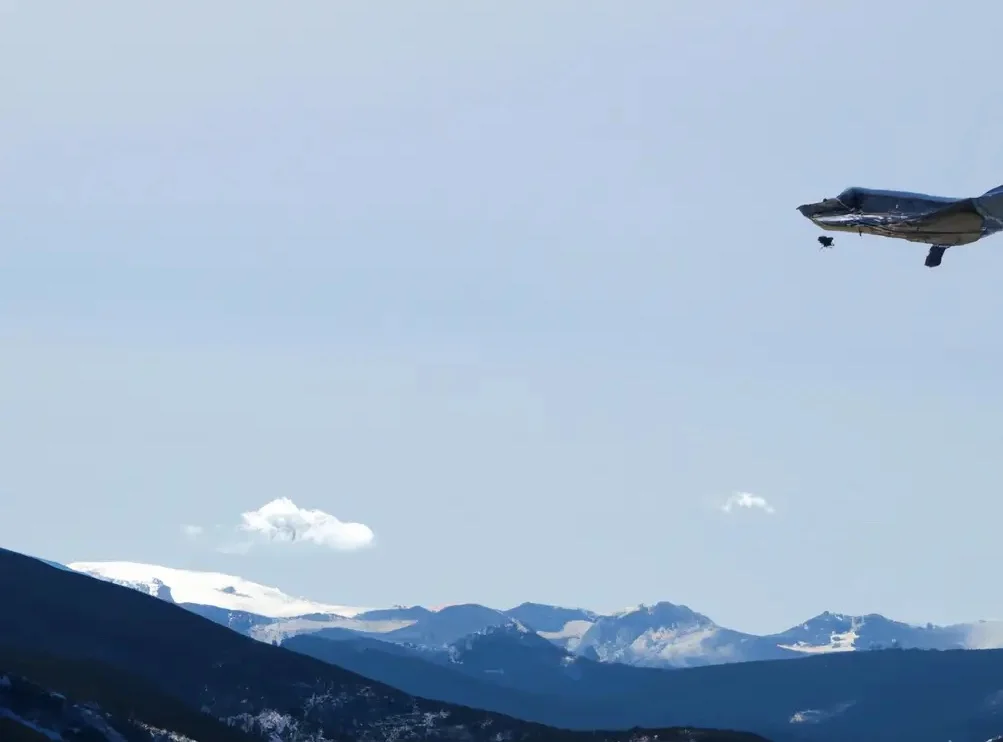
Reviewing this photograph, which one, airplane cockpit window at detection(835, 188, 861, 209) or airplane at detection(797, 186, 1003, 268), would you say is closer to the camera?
airplane at detection(797, 186, 1003, 268)

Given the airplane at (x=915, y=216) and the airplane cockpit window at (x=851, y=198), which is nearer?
the airplane at (x=915, y=216)

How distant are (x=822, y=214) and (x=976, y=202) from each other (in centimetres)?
918

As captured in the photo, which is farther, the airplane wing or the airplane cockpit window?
the airplane cockpit window

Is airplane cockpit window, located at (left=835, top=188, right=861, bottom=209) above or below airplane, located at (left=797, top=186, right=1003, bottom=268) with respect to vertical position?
above

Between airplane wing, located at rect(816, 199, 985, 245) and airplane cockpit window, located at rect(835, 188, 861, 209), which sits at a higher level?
airplane cockpit window, located at rect(835, 188, 861, 209)

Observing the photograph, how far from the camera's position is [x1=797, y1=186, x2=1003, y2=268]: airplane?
68.1 metres

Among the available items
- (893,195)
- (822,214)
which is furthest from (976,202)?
(822,214)

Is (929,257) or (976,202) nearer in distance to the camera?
(976,202)

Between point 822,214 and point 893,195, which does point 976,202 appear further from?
point 822,214

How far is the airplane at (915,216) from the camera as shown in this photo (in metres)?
68.1

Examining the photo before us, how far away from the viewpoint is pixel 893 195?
70.1 m

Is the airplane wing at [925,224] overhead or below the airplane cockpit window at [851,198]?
below

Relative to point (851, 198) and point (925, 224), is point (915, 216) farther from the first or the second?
point (851, 198)

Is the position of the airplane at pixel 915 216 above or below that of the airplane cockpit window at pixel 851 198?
below
